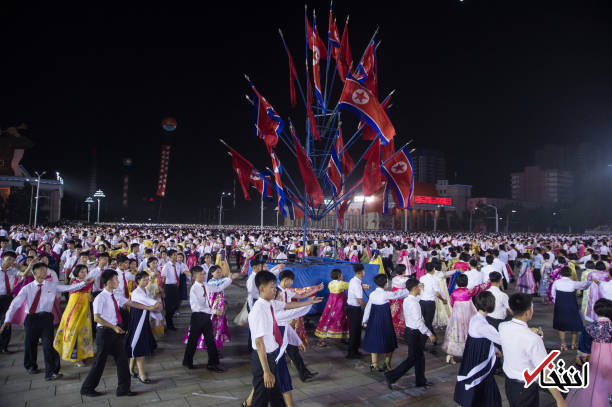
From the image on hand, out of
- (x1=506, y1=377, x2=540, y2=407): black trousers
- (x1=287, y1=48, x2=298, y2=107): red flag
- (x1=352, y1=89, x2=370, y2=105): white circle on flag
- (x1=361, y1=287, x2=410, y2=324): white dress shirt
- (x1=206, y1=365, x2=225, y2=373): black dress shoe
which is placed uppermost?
(x1=287, y1=48, x2=298, y2=107): red flag

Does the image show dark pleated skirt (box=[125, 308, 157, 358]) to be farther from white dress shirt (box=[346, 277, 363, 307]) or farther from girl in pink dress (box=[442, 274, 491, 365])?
girl in pink dress (box=[442, 274, 491, 365])

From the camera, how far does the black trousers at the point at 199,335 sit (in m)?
5.81

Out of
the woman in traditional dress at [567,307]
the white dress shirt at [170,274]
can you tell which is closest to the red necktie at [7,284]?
the white dress shirt at [170,274]

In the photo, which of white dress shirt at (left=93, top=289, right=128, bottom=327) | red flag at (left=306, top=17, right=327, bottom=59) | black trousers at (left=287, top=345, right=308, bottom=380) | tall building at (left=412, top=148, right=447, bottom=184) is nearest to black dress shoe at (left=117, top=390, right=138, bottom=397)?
white dress shirt at (left=93, top=289, right=128, bottom=327)

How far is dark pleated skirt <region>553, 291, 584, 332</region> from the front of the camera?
6996 millimetres

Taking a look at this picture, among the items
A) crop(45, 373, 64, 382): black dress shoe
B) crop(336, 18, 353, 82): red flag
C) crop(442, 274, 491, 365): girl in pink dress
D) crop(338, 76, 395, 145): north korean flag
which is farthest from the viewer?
crop(336, 18, 353, 82): red flag

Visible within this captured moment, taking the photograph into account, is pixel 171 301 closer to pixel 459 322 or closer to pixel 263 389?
pixel 263 389

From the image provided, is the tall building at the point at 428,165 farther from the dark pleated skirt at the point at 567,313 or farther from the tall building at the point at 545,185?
the dark pleated skirt at the point at 567,313

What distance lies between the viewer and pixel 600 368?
3.74 meters

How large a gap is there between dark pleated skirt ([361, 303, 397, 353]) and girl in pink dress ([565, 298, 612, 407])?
234cm

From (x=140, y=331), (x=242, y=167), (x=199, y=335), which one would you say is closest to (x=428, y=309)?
(x=199, y=335)

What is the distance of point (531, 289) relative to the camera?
1238cm

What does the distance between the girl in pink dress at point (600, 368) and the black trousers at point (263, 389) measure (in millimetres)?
2940

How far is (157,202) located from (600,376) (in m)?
83.1
